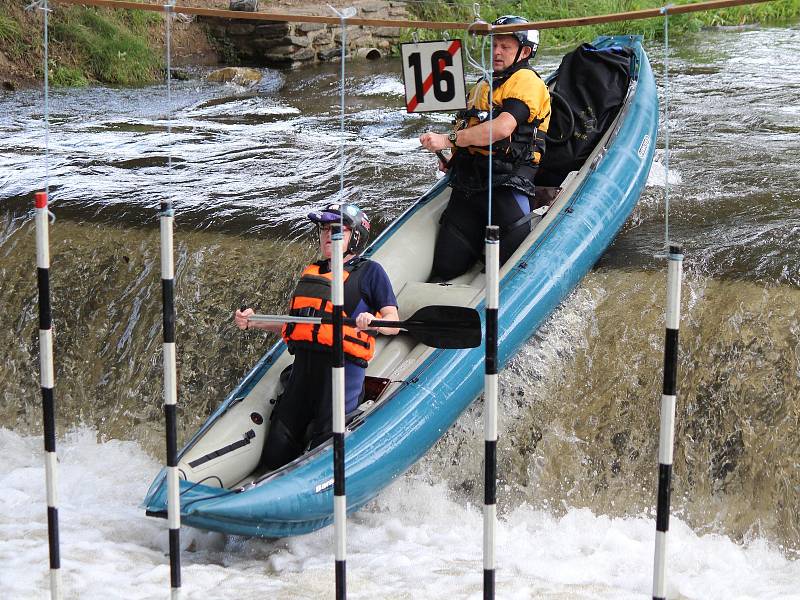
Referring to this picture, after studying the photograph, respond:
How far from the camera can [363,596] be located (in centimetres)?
315

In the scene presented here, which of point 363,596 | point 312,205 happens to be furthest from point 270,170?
point 363,596

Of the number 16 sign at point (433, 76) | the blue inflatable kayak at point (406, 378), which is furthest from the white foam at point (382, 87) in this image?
the number 16 sign at point (433, 76)

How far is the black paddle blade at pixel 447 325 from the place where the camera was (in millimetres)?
2428

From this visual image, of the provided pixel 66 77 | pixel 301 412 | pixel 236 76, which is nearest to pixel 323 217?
pixel 301 412

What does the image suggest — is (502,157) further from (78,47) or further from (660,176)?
(78,47)

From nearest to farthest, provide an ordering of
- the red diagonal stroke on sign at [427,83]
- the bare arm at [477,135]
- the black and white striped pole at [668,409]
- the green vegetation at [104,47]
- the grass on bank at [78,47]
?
the black and white striped pole at [668,409], the red diagonal stroke on sign at [427,83], the bare arm at [477,135], the grass on bank at [78,47], the green vegetation at [104,47]

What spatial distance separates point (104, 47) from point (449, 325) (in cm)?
797

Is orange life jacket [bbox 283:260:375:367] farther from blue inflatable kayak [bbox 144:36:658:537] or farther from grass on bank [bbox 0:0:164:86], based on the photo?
grass on bank [bbox 0:0:164:86]

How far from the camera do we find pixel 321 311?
3260mm

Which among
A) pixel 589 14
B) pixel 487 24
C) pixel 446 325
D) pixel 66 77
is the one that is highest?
pixel 589 14

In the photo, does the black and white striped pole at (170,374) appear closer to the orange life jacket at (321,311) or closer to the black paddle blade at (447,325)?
the black paddle blade at (447,325)

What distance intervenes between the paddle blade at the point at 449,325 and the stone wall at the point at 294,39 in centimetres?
786

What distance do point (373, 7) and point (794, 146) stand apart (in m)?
5.47

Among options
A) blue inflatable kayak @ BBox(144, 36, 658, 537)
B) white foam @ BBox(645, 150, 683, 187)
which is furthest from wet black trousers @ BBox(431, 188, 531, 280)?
white foam @ BBox(645, 150, 683, 187)
